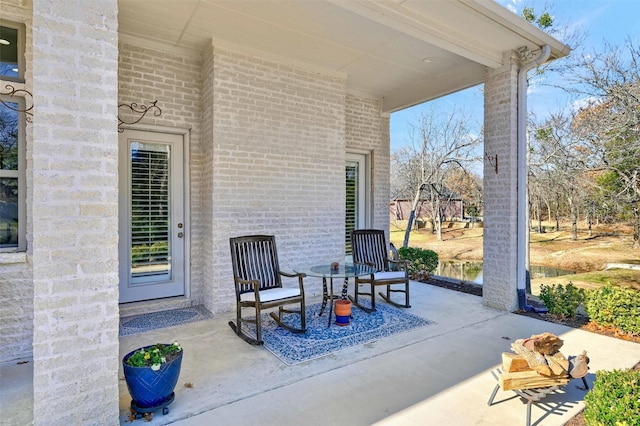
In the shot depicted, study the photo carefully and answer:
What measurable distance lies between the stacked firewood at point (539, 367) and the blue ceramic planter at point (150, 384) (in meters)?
2.23

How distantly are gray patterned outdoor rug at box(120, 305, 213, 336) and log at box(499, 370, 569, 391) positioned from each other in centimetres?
327

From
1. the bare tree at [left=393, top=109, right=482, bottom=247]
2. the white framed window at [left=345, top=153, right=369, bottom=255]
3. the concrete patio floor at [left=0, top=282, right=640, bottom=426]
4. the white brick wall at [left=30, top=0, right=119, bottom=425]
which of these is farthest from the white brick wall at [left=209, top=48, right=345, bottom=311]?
the bare tree at [left=393, top=109, right=482, bottom=247]

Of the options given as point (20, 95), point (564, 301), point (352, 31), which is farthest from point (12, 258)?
point (564, 301)

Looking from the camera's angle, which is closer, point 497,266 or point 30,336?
point 30,336

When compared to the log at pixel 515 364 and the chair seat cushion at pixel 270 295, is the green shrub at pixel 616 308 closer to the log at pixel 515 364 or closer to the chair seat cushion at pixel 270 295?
the log at pixel 515 364

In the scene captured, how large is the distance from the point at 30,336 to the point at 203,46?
147 inches

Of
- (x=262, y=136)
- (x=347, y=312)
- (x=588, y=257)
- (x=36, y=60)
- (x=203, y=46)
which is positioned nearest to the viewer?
(x=36, y=60)

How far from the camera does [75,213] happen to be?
1918mm

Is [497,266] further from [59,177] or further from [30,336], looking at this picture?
[30,336]

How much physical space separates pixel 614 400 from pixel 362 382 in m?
1.54

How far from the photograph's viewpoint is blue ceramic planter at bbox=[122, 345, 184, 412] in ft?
7.02

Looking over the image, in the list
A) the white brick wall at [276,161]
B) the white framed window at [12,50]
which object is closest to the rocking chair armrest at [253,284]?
the white brick wall at [276,161]

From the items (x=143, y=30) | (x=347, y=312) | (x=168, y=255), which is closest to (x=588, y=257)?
(x=347, y=312)

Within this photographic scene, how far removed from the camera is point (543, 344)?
8.06 feet
